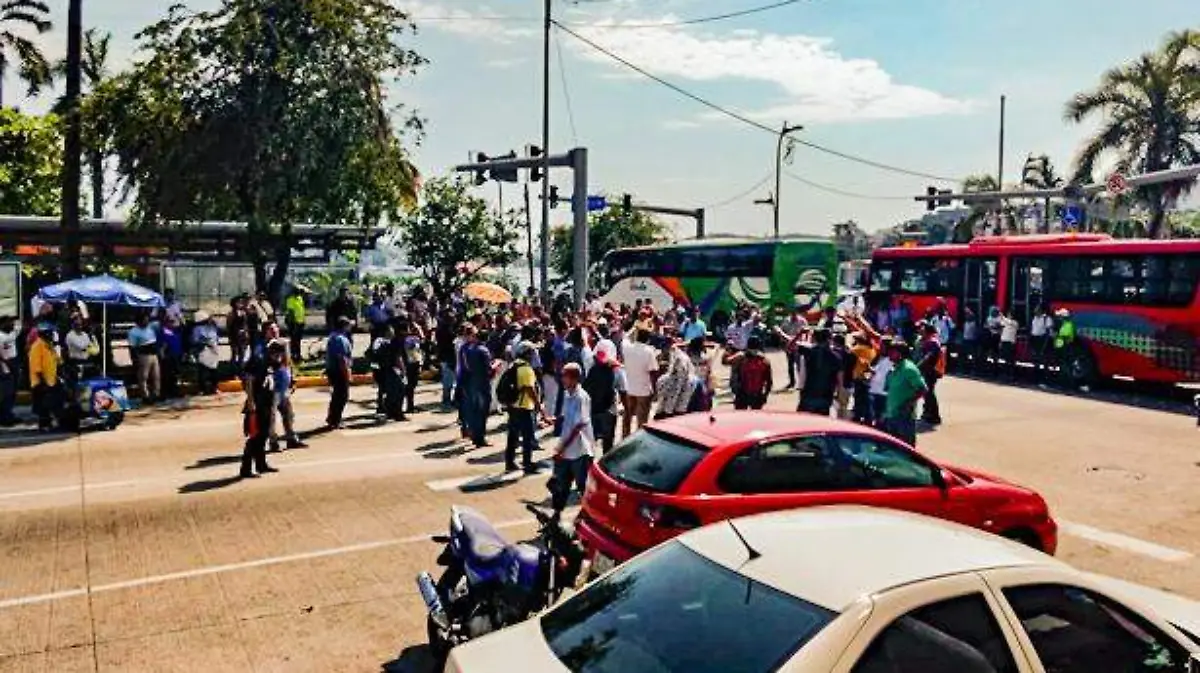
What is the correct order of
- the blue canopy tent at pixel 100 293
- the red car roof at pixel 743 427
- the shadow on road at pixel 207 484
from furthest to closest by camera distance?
the blue canopy tent at pixel 100 293 → the shadow on road at pixel 207 484 → the red car roof at pixel 743 427

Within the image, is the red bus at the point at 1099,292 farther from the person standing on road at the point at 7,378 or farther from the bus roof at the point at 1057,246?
the person standing on road at the point at 7,378

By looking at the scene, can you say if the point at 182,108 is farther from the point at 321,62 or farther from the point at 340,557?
the point at 340,557

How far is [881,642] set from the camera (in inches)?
132

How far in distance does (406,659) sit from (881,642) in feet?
13.9

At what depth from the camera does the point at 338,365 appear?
49.8 feet

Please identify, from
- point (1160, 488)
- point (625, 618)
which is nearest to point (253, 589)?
point (625, 618)

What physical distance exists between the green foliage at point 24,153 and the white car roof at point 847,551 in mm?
23666

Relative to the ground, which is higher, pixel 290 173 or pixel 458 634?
pixel 290 173

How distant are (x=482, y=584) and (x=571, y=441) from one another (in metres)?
3.87

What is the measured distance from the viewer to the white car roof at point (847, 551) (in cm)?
357

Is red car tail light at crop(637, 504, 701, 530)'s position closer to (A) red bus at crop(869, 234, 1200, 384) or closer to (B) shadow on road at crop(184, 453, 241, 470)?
(B) shadow on road at crop(184, 453, 241, 470)

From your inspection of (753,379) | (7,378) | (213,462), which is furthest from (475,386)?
(7,378)

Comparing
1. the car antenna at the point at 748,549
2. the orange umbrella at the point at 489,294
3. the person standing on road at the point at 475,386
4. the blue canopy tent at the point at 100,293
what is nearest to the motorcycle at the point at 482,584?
the car antenna at the point at 748,549

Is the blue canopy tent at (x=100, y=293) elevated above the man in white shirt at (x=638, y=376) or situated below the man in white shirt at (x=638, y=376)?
above
